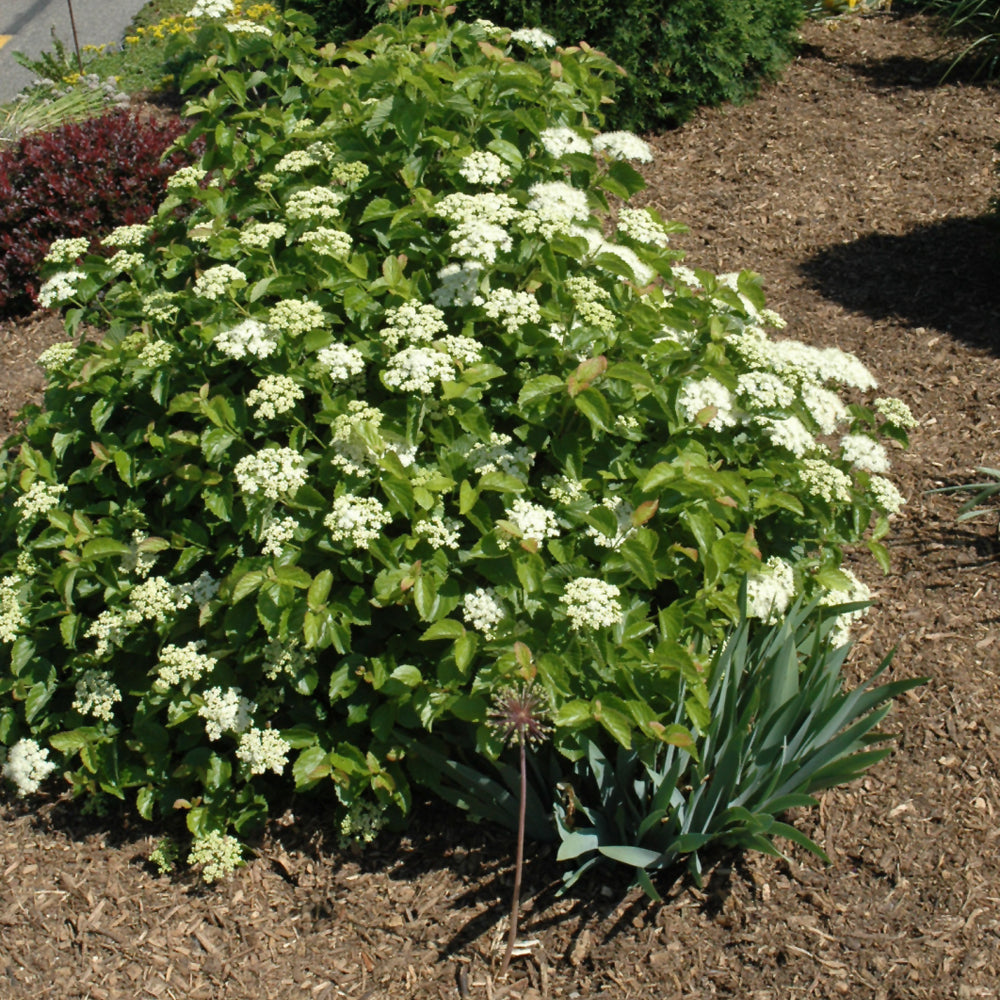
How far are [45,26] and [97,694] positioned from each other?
35.2 ft

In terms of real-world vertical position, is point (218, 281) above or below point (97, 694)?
above

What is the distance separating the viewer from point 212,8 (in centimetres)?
324

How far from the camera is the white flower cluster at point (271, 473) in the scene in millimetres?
2471

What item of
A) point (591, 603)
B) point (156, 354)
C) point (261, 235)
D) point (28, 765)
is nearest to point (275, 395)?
point (156, 354)

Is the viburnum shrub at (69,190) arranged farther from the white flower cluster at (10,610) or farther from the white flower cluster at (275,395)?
the white flower cluster at (275,395)

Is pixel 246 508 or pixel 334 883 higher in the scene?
pixel 246 508

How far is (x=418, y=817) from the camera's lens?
3018 millimetres

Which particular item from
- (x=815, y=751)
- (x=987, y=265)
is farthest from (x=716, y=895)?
(x=987, y=265)

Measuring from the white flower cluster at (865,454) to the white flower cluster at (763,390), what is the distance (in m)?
0.32


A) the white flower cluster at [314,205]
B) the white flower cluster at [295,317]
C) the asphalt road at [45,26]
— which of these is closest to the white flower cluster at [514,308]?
the white flower cluster at [295,317]

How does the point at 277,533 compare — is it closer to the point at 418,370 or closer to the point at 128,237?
the point at 418,370

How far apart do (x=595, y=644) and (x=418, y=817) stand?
91 cm

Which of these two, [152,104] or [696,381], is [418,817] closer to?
[696,381]

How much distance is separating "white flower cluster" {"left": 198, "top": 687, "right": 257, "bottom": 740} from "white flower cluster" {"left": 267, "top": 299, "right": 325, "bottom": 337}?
97 cm
